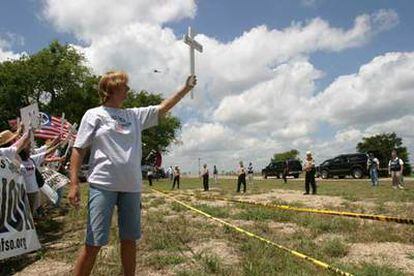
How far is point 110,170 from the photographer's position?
186 inches

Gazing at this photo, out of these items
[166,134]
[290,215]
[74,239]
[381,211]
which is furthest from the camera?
[166,134]

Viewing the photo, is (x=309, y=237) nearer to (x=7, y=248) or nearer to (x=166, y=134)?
→ (x=7, y=248)

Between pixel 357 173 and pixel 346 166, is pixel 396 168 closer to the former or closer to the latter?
pixel 357 173

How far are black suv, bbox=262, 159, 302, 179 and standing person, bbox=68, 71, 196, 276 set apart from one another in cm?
4843

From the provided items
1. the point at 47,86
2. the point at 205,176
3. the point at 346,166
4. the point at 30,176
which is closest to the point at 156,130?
the point at 47,86

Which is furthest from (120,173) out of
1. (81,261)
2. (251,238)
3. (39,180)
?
(39,180)

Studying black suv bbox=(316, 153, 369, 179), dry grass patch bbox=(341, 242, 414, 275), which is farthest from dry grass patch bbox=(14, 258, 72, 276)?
black suv bbox=(316, 153, 369, 179)

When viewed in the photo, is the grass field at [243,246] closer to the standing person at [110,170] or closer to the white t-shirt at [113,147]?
A: the standing person at [110,170]

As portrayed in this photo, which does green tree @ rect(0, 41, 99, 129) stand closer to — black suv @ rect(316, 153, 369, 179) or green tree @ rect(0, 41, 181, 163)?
green tree @ rect(0, 41, 181, 163)

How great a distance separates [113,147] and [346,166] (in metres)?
42.8

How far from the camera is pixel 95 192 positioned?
4730 mm

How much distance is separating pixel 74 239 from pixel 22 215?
1.69 m

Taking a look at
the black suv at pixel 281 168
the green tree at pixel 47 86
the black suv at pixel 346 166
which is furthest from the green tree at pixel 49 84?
the black suv at pixel 346 166

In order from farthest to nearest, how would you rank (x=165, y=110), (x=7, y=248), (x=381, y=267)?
(x=7, y=248)
(x=381, y=267)
(x=165, y=110)
